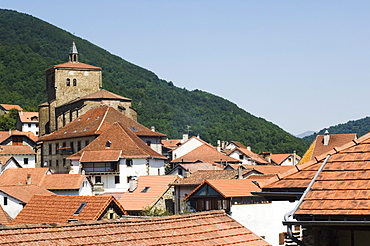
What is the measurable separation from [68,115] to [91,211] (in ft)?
206

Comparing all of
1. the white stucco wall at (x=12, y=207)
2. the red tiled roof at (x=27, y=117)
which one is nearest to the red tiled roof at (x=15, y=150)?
the red tiled roof at (x=27, y=117)

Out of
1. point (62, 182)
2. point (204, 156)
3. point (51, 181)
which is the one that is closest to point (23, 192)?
point (62, 182)

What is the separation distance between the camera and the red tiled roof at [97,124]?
7788 cm

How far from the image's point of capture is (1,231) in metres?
10.1

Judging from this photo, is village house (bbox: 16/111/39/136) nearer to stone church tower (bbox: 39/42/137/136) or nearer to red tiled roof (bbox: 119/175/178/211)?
stone church tower (bbox: 39/42/137/136)

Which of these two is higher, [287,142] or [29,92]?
[29,92]

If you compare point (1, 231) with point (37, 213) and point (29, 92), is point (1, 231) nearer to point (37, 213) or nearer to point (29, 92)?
point (37, 213)

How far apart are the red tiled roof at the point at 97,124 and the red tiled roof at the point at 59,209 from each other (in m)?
46.2

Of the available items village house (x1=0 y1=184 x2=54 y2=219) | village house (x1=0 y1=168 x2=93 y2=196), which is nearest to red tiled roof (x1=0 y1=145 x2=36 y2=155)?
village house (x1=0 y1=168 x2=93 y2=196)

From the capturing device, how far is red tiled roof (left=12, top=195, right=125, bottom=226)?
28.5 m

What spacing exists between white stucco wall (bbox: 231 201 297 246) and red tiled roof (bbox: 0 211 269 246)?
63.1ft

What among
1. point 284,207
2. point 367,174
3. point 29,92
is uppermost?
point 29,92

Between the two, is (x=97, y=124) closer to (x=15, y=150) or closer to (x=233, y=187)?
(x=15, y=150)

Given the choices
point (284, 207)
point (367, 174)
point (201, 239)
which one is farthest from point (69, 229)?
point (284, 207)
